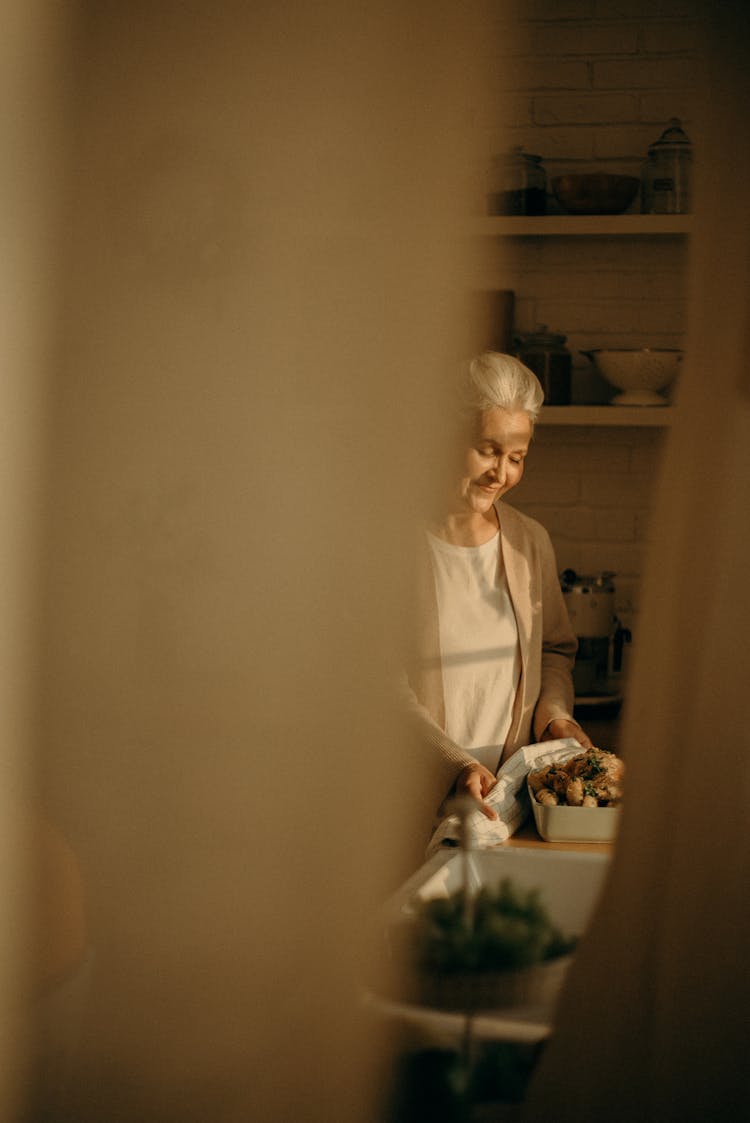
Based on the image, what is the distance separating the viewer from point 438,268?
1302 millimetres

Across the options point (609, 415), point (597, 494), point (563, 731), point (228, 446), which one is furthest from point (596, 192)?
point (228, 446)

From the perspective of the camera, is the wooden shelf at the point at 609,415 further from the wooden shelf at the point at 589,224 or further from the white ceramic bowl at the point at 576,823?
the white ceramic bowl at the point at 576,823

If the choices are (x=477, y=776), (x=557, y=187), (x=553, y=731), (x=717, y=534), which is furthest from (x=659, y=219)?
(x=717, y=534)

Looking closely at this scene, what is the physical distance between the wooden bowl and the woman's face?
1.07 m

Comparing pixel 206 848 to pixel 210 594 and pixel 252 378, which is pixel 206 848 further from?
pixel 252 378

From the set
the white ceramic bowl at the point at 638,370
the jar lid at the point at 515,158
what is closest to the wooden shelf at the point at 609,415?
the white ceramic bowl at the point at 638,370

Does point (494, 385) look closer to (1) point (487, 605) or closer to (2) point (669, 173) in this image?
(1) point (487, 605)

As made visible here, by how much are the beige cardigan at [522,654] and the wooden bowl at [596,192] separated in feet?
3.52

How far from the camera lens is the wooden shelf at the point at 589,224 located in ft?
9.29

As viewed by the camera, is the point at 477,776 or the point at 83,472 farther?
the point at 477,776

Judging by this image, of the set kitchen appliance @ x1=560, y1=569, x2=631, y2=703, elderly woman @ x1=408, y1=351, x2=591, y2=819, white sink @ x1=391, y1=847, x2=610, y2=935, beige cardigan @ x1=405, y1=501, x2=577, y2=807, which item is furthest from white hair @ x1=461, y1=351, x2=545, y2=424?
kitchen appliance @ x1=560, y1=569, x2=631, y2=703

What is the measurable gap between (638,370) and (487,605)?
1015 mm

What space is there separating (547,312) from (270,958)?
7.14 ft

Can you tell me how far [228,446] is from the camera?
1293 mm
